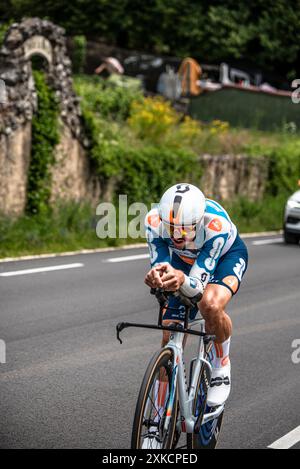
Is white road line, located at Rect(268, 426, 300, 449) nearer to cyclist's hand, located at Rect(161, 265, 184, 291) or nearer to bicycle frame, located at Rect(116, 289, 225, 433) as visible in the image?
bicycle frame, located at Rect(116, 289, 225, 433)

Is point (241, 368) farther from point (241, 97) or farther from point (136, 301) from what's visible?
point (241, 97)

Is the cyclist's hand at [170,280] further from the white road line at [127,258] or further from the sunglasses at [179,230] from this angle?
the white road line at [127,258]

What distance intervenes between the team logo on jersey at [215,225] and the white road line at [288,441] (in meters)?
1.65

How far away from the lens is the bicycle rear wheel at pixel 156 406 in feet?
16.9

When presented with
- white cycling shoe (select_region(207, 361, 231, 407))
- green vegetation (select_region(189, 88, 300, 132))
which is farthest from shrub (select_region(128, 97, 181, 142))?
white cycling shoe (select_region(207, 361, 231, 407))

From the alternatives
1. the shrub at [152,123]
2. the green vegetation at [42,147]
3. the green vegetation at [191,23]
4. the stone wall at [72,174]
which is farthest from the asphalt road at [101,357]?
the green vegetation at [191,23]

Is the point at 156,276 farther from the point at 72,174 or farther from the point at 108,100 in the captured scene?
the point at 108,100

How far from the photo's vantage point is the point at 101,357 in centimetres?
904

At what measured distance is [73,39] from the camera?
38500mm

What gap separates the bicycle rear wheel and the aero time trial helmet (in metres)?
0.72

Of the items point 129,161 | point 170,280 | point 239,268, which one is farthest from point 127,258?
point 170,280

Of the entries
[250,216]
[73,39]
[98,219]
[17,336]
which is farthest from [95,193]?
[73,39]

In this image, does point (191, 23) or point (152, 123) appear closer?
point (152, 123)

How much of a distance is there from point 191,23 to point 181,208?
132ft
